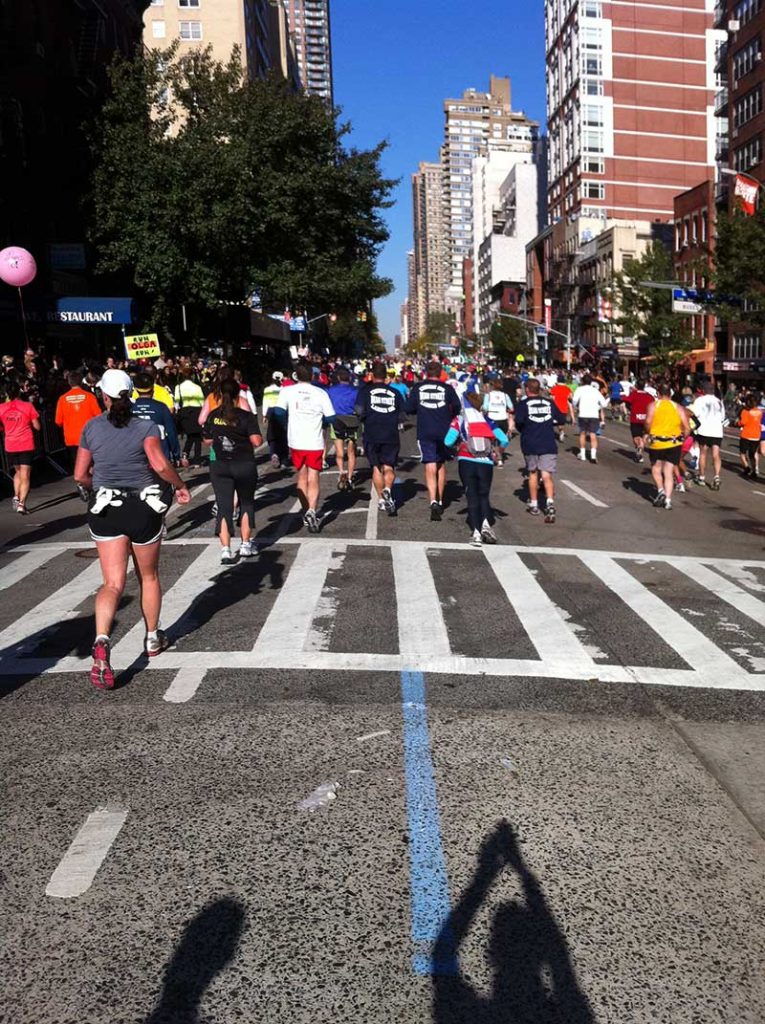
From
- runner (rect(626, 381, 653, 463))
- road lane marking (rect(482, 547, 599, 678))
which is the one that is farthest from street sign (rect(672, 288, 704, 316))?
road lane marking (rect(482, 547, 599, 678))

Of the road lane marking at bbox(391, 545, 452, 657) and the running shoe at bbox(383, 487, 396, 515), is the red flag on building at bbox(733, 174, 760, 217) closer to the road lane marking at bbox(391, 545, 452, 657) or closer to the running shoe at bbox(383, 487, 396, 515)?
the running shoe at bbox(383, 487, 396, 515)

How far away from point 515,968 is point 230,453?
276 inches

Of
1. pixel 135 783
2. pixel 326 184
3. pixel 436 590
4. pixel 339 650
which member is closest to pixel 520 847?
pixel 135 783

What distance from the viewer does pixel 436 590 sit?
8.90 m

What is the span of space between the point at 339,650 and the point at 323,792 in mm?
2377

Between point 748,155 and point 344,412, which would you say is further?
point 748,155

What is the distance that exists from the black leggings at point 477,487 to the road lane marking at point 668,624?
4.72ft

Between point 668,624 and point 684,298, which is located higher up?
point 684,298

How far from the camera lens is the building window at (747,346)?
54.3 meters

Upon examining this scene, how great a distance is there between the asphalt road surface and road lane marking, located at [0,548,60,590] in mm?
447

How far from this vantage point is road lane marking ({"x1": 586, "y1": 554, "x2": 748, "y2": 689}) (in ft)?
22.0

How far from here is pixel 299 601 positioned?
330 inches

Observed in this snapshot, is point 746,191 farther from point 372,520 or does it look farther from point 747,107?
point 372,520

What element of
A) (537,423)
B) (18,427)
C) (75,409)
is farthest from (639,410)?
(18,427)
